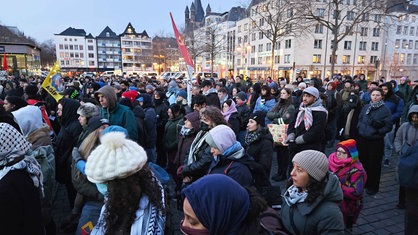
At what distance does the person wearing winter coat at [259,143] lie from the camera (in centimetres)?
422

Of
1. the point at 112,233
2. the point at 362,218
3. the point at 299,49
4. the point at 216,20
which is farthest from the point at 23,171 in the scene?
the point at 216,20

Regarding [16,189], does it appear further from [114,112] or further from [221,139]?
[114,112]

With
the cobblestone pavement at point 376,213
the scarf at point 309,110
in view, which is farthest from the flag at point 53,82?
the scarf at point 309,110

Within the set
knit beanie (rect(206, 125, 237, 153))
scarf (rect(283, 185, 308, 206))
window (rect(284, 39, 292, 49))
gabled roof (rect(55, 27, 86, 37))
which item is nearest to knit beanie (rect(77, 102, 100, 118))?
knit beanie (rect(206, 125, 237, 153))

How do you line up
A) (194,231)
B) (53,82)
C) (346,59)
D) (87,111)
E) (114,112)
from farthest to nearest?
(346,59)
(53,82)
(114,112)
(87,111)
(194,231)

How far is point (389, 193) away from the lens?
5625mm

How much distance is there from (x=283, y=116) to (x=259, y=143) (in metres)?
2.23

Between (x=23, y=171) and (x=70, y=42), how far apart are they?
119049mm

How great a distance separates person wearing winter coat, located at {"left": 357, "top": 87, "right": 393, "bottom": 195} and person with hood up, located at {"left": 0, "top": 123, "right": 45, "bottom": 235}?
5.49 meters

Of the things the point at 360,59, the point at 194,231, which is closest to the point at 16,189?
the point at 194,231

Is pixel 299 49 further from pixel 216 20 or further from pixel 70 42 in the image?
pixel 70 42

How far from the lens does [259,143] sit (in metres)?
4.36

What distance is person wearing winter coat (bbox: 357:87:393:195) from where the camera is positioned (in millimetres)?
5230

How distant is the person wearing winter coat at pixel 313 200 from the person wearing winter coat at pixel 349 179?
1.24 m
